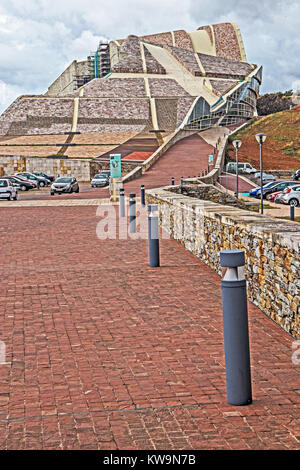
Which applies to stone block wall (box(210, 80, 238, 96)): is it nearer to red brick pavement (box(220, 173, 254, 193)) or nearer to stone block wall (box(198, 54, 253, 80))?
stone block wall (box(198, 54, 253, 80))

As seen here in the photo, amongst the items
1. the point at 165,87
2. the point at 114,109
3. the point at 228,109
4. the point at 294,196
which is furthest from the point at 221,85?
the point at 294,196

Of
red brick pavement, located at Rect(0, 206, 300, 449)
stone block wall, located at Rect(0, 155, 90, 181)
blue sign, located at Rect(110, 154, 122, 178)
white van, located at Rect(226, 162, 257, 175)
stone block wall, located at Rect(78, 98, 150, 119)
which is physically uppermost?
stone block wall, located at Rect(78, 98, 150, 119)

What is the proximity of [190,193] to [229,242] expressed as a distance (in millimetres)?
16623

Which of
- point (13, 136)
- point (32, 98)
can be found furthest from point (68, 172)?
point (32, 98)

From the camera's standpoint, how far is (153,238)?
34.2ft

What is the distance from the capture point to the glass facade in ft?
298

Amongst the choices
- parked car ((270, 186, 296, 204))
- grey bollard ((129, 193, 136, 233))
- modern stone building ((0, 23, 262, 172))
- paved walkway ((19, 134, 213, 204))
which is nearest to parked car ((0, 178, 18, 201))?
paved walkway ((19, 134, 213, 204))

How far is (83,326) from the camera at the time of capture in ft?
23.0

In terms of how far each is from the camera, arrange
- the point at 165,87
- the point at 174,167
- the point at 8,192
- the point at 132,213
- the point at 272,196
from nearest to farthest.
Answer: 1. the point at 132,213
2. the point at 8,192
3. the point at 272,196
4. the point at 174,167
5. the point at 165,87

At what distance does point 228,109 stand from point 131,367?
98355mm

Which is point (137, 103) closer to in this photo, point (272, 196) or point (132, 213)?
point (272, 196)

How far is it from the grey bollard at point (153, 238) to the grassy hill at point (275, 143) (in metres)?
55.9

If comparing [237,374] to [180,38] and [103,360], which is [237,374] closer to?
[103,360]

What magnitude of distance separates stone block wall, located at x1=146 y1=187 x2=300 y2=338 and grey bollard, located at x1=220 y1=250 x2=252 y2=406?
1448 millimetres
